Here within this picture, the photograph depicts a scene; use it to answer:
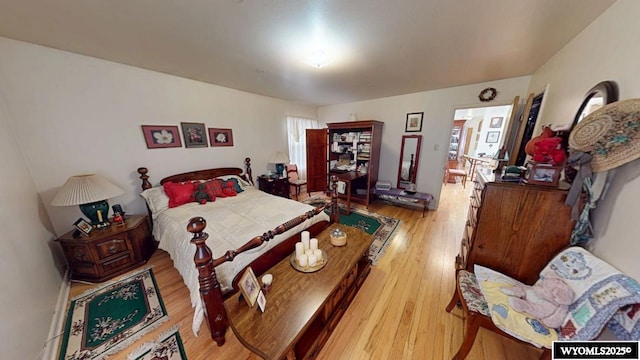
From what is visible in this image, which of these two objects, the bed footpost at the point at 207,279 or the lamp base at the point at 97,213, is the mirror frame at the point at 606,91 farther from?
the lamp base at the point at 97,213

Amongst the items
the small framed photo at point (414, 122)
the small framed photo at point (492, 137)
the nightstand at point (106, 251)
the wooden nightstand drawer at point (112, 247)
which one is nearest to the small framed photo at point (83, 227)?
the nightstand at point (106, 251)

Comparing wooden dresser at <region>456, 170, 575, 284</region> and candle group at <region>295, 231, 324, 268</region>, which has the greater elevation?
wooden dresser at <region>456, 170, 575, 284</region>

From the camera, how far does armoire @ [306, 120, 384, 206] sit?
3811 mm

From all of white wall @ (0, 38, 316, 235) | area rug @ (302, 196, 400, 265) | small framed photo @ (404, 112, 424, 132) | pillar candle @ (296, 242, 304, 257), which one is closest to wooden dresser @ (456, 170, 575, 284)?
area rug @ (302, 196, 400, 265)

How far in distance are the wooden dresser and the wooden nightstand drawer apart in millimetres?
3589

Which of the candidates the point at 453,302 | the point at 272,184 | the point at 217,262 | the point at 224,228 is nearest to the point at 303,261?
the point at 217,262

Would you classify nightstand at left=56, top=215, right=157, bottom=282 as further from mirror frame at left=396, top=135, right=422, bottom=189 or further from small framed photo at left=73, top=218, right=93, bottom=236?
mirror frame at left=396, top=135, right=422, bottom=189

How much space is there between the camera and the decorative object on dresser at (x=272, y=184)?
3.81 meters

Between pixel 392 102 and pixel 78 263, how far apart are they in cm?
521

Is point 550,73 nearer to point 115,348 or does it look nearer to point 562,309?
point 562,309

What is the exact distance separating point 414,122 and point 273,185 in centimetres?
322

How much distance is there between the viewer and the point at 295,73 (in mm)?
2541

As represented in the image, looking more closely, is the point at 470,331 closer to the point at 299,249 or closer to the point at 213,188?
the point at 299,249

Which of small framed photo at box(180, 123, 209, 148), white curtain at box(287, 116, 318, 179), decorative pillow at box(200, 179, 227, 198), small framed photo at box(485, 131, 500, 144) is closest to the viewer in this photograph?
decorative pillow at box(200, 179, 227, 198)
